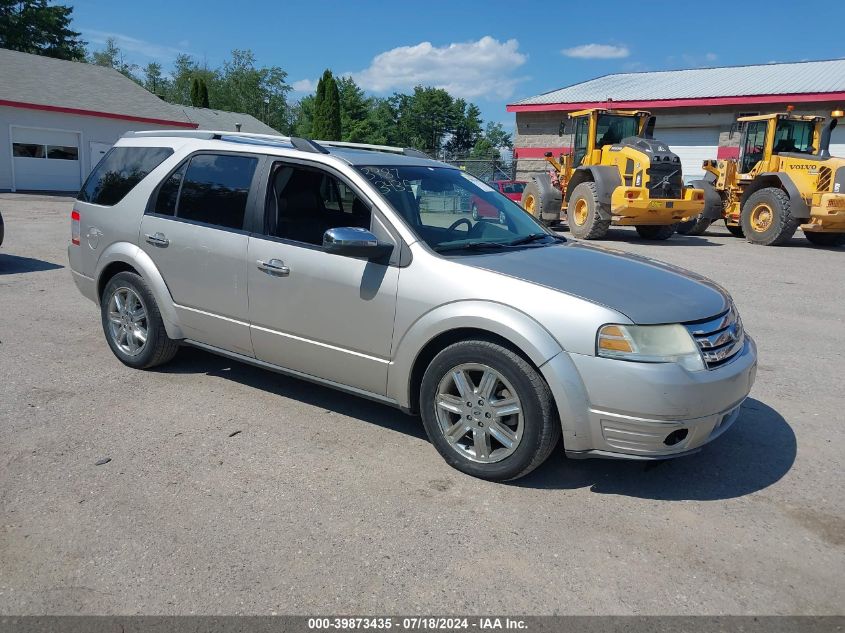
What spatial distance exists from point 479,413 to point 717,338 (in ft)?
4.27

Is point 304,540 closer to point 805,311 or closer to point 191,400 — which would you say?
point 191,400

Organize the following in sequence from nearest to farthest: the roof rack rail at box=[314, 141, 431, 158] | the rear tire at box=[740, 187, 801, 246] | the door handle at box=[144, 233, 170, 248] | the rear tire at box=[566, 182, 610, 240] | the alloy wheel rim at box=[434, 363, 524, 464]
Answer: the alloy wheel rim at box=[434, 363, 524, 464]
the door handle at box=[144, 233, 170, 248]
the roof rack rail at box=[314, 141, 431, 158]
the rear tire at box=[740, 187, 801, 246]
the rear tire at box=[566, 182, 610, 240]

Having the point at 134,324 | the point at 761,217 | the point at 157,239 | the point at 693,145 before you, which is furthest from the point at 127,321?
the point at 693,145

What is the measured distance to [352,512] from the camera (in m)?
3.34

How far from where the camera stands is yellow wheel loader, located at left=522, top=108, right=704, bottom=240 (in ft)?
51.4

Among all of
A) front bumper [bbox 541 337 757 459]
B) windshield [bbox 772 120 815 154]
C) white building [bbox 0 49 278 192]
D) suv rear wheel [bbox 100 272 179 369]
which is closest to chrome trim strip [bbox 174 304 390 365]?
suv rear wheel [bbox 100 272 179 369]

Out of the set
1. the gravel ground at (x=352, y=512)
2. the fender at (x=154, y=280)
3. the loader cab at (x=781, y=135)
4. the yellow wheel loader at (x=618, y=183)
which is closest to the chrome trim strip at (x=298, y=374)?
the fender at (x=154, y=280)

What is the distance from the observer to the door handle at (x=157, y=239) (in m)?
4.92

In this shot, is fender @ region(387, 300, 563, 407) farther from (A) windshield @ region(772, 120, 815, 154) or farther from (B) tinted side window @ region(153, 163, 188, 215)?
(A) windshield @ region(772, 120, 815, 154)

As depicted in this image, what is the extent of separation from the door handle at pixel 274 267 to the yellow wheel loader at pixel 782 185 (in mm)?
14710

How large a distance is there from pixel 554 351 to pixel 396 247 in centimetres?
113

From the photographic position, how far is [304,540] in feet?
10.1

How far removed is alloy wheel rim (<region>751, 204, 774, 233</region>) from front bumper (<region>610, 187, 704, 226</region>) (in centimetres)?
162

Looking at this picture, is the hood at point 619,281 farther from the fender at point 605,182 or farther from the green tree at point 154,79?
the green tree at point 154,79
